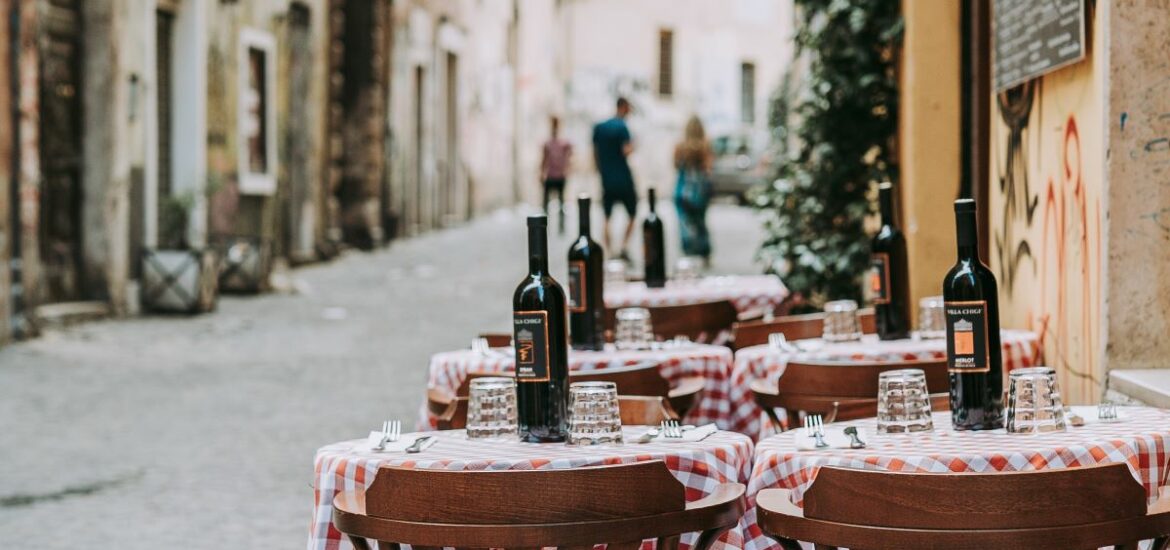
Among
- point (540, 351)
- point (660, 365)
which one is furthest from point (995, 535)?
point (660, 365)

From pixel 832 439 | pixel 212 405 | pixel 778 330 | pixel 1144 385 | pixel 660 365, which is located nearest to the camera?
pixel 832 439

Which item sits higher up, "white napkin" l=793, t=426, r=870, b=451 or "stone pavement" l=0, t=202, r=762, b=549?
"white napkin" l=793, t=426, r=870, b=451

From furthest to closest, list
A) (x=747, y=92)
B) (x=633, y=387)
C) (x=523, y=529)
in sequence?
(x=747, y=92)
(x=633, y=387)
(x=523, y=529)

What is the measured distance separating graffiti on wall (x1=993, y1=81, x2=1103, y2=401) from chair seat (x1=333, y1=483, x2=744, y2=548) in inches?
93.4

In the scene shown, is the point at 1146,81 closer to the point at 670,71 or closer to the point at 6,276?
the point at 6,276

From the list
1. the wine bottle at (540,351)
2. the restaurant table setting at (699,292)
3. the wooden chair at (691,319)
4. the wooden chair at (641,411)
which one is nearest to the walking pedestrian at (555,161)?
the restaurant table setting at (699,292)

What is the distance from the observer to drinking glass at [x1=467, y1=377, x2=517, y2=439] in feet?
12.8

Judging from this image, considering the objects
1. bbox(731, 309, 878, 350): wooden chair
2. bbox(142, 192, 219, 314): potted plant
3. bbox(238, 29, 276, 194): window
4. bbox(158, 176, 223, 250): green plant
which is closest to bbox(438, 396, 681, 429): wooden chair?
bbox(731, 309, 878, 350): wooden chair

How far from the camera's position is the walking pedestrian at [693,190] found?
17.6 m

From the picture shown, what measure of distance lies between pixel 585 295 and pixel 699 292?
2.29m

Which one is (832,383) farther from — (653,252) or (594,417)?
(653,252)

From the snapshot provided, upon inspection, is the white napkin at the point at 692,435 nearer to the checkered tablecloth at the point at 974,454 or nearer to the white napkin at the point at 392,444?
the checkered tablecloth at the point at 974,454

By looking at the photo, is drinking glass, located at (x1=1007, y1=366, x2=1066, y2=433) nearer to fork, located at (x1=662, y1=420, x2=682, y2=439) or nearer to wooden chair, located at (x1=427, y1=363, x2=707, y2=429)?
fork, located at (x1=662, y1=420, x2=682, y2=439)

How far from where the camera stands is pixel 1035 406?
12.0ft
